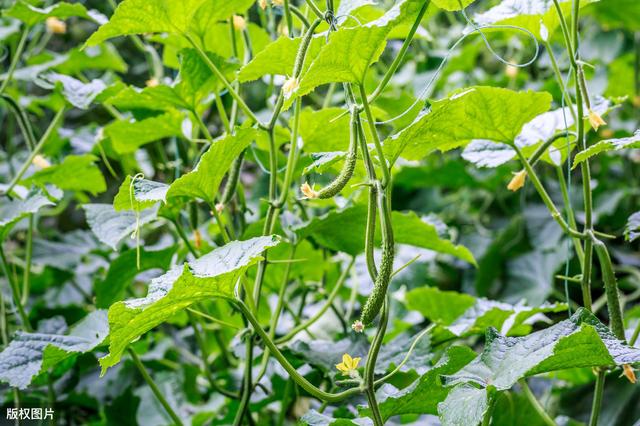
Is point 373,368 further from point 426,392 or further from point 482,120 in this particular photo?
point 482,120

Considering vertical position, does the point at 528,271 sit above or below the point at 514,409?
below

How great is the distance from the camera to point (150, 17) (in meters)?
0.88

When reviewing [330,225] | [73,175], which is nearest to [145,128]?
[73,175]

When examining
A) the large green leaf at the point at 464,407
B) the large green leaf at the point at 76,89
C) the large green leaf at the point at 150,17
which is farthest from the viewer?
the large green leaf at the point at 76,89

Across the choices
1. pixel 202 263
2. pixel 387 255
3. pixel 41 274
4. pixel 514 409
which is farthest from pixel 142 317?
pixel 41 274

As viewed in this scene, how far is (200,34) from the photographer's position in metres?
0.99

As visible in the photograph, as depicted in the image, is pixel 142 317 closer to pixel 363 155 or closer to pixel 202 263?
pixel 202 263

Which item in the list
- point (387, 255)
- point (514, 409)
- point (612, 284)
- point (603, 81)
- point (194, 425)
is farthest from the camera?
point (603, 81)

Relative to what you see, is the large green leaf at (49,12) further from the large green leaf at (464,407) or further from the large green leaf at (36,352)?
the large green leaf at (464,407)

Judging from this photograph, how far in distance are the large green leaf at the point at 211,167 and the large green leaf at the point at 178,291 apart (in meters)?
0.12

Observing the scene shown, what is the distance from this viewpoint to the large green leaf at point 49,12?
1239 millimetres

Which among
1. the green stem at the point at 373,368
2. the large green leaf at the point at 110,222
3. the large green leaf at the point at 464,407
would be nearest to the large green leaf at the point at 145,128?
→ the large green leaf at the point at 110,222

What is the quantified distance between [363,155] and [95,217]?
1.64ft

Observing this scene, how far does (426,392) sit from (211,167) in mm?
352
